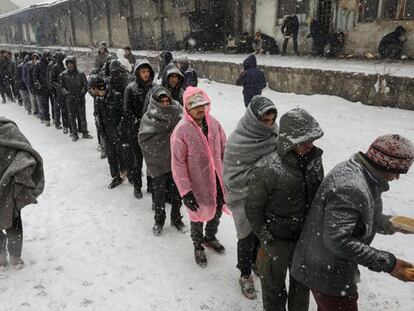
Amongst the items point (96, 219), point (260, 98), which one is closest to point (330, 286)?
point (260, 98)

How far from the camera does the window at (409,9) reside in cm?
1155

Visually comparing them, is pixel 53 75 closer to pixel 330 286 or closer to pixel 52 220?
pixel 52 220

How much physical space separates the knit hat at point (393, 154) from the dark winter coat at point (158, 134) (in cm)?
263

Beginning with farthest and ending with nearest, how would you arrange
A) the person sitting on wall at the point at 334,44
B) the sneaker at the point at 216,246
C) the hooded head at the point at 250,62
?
the person sitting on wall at the point at 334,44 < the hooded head at the point at 250,62 < the sneaker at the point at 216,246

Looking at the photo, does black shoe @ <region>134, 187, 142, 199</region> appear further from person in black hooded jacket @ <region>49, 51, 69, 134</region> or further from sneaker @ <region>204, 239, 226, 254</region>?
person in black hooded jacket @ <region>49, 51, 69, 134</region>

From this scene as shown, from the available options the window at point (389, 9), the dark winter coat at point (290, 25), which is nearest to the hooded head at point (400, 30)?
the window at point (389, 9)

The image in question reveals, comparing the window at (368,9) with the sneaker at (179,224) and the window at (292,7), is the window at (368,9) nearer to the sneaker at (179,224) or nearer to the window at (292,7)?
the window at (292,7)

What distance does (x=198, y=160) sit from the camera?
134 inches

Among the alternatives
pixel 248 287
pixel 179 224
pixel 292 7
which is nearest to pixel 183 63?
pixel 179 224

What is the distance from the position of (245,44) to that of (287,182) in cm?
1551

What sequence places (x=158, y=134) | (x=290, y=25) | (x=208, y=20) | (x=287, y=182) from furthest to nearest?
(x=208, y=20)
(x=290, y=25)
(x=158, y=134)
(x=287, y=182)

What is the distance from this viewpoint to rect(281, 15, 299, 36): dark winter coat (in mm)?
14148

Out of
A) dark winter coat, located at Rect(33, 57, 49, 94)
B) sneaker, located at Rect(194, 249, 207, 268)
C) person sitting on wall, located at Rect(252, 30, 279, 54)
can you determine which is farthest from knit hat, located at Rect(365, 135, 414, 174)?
person sitting on wall, located at Rect(252, 30, 279, 54)

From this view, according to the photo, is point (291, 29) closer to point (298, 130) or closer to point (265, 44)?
point (265, 44)
